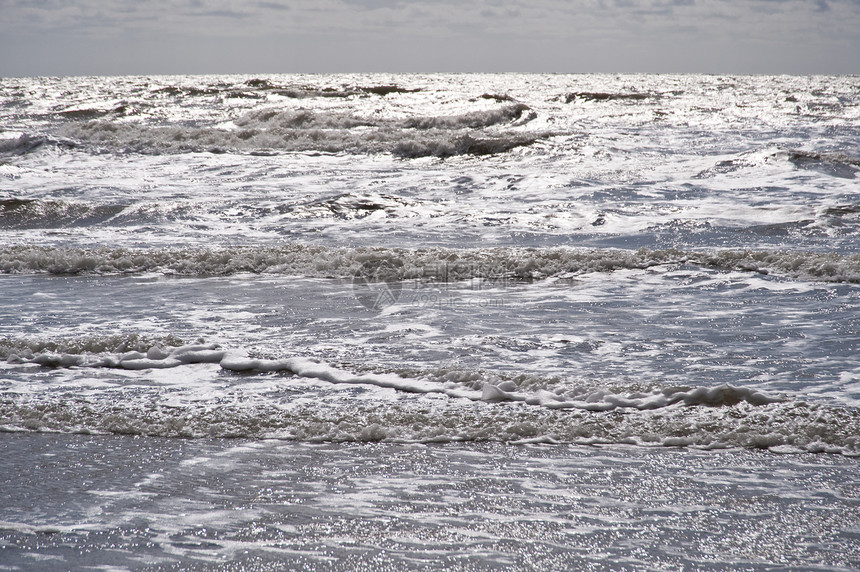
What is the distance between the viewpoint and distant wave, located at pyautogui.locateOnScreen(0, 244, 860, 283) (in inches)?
252

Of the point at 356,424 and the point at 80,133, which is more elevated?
the point at 80,133

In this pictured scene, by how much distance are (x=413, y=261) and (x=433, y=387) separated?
3.25 metres

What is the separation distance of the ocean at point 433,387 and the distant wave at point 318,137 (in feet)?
23.6

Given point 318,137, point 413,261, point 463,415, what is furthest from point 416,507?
point 318,137

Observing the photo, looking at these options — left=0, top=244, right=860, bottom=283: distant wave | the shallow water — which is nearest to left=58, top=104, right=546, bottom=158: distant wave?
left=0, top=244, right=860, bottom=283: distant wave

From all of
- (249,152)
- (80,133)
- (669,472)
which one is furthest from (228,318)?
(80,133)

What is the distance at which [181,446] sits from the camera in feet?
9.94

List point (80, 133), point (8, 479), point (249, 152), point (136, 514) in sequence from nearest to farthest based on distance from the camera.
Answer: point (136, 514) < point (8, 479) < point (249, 152) < point (80, 133)

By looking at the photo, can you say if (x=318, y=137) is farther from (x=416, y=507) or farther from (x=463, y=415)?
(x=416, y=507)

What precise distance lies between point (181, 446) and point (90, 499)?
0.51m

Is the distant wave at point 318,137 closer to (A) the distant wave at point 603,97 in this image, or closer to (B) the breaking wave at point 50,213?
(B) the breaking wave at point 50,213

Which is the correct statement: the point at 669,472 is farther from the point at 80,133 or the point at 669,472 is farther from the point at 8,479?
the point at 80,133

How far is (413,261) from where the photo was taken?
679 cm

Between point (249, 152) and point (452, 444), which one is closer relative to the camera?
point (452, 444)
